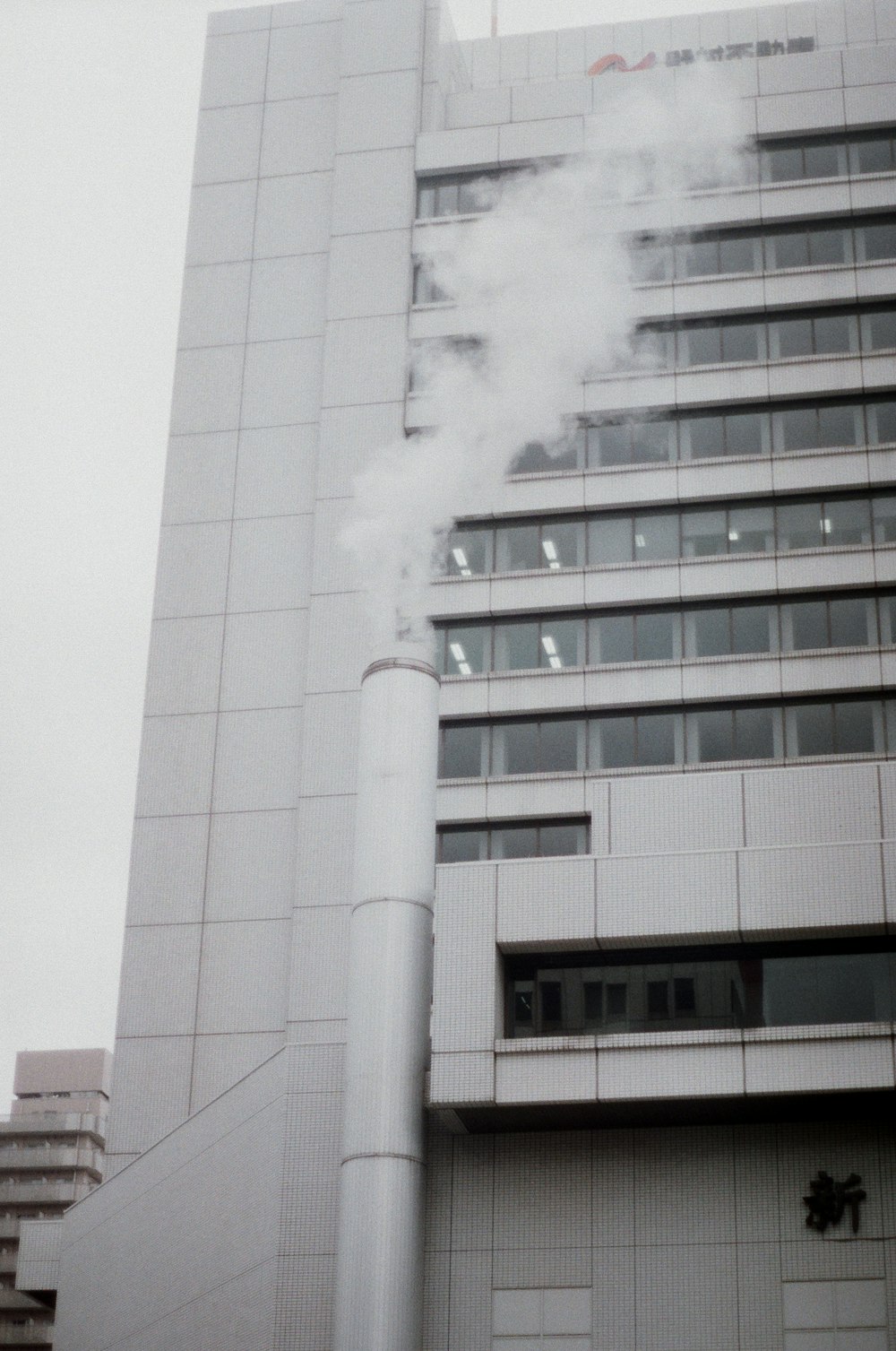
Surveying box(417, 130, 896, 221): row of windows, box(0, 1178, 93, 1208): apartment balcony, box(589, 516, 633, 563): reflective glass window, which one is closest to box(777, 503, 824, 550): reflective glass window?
box(589, 516, 633, 563): reflective glass window

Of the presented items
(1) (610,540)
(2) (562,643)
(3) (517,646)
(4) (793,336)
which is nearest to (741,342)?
(4) (793,336)

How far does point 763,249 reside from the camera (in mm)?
45219

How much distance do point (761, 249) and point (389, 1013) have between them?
24.1 metres

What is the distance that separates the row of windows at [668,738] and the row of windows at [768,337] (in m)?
9.89

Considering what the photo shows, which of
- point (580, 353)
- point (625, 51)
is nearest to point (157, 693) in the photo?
point (580, 353)

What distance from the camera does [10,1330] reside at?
383 feet

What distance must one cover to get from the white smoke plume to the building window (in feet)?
58.1

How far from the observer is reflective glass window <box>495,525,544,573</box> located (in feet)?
139

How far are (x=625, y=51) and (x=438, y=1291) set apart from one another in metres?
39.2

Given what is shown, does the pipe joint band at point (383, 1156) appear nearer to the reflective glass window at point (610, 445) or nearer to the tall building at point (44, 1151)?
the reflective glass window at point (610, 445)

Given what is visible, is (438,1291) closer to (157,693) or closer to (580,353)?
(157,693)

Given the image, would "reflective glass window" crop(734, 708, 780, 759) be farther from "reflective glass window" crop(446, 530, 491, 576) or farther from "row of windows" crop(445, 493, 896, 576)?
"reflective glass window" crop(446, 530, 491, 576)

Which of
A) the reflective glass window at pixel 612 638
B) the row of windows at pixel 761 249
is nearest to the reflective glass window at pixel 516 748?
the reflective glass window at pixel 612 638

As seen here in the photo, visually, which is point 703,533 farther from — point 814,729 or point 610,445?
point 814,729
